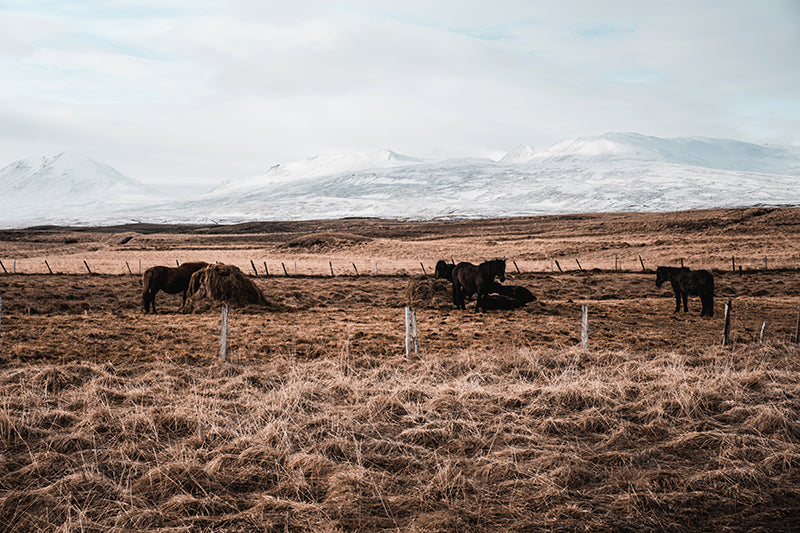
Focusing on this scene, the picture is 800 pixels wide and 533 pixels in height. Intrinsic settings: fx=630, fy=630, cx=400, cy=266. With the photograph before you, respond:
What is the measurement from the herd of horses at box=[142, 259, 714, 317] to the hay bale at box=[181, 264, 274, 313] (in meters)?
0.54

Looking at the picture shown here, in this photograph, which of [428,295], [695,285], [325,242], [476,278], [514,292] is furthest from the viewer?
[325,242]

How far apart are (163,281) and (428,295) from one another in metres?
9.60

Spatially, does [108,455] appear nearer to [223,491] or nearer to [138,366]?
[223,491]

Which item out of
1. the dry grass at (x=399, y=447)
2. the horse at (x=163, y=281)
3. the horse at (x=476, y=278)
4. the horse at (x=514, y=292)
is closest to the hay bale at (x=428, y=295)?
the horse at (x=476, y=278)

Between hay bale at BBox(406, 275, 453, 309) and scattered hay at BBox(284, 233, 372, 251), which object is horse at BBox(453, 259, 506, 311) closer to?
hay bale at BBox(406, 275, 453, 309)

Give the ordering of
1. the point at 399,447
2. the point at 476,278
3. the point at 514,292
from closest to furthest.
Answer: the point at 399,447, the point at 476,278, the point at 514,292

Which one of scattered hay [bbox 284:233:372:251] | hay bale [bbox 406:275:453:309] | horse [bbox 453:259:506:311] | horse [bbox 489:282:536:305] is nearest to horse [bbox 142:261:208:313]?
hay bale [bbox 406:275:453:309]

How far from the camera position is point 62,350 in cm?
1347

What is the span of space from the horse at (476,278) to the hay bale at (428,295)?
637 millimetres

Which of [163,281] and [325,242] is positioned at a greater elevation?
[325,242]

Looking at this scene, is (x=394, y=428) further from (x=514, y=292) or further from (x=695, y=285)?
(x=695, y=285)

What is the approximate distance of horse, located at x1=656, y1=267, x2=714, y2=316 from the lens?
20.5 metres

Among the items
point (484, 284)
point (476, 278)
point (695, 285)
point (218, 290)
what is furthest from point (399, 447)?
point (695, 285)

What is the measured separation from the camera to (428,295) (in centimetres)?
2389
